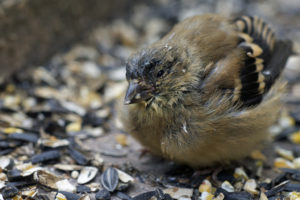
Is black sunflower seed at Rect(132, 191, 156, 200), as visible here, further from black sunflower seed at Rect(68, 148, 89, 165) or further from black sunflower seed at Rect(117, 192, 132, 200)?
black sunflower seed at Rect(68, 148, 89, 165)

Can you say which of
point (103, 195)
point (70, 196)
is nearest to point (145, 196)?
point (103, 195)

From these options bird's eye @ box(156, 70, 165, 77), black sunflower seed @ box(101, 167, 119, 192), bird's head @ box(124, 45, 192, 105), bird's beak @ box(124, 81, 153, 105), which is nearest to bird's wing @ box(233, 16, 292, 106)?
bird's head @ box(124, 45, 192, 105)

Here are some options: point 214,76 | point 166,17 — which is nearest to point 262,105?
point 214,76

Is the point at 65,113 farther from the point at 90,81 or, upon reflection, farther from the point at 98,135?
the point at 90,81

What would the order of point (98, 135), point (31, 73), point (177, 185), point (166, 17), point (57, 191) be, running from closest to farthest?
point (57, 191) → point (177, 185) → point (98, 135) → point (31, 73) → point (166, 17)

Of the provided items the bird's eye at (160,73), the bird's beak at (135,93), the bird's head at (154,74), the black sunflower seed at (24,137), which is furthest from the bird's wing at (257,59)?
the black sunflower seed at (24,137)

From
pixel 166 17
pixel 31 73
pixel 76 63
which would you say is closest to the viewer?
pixel 31 73

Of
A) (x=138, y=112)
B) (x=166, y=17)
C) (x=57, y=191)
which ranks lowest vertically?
(x=57, y=191)

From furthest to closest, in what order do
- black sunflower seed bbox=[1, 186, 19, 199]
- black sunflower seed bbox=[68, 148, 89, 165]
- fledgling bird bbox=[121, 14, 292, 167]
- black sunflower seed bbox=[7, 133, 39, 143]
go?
black sunflower seed bbox=[7, 133, 39, 143]
black sunflower seed bbox=[68, 148, 89, 165]
fledgling bird bbox=[121, 14, 292, 167]
black sunflower seed bbox=[1, 186, 19, 199]
